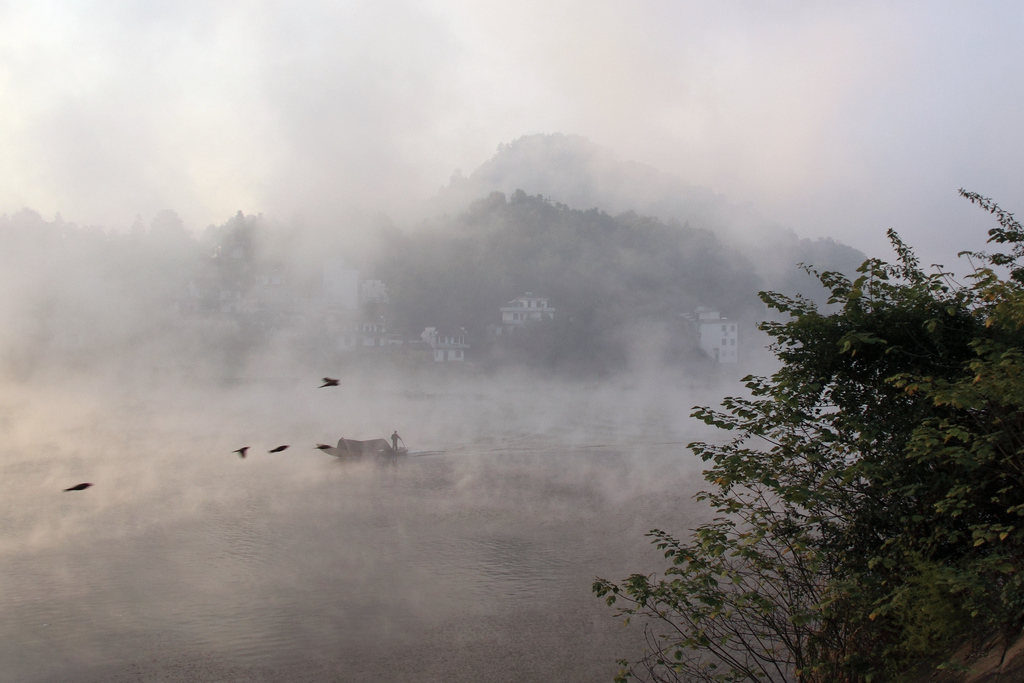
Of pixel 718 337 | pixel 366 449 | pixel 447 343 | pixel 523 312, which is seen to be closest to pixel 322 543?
pixel 366 449

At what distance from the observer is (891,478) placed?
12.1 ft

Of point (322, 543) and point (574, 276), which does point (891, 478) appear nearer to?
point (322, 543)

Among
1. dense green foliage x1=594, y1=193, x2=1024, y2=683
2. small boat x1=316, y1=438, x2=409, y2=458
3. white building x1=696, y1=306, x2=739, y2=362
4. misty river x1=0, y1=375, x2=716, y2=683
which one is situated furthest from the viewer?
white building x1=696, y1=306, x2=739, y2=362

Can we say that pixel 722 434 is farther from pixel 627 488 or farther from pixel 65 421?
pixel 65 421

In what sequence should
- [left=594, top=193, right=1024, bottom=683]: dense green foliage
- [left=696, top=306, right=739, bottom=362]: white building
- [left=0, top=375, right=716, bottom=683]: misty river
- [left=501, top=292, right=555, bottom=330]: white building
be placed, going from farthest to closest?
[left=696, top=306, right=739, bottom=362]: white building → [left=501, top=292, right=555, bottom=330]: white building → [left=0, top=375, right=716, bottom=683]: misty river → [left=594, top=193, right=1024, bottom=683]: dense green foliage

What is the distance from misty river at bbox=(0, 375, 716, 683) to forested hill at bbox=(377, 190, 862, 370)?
14.7 m

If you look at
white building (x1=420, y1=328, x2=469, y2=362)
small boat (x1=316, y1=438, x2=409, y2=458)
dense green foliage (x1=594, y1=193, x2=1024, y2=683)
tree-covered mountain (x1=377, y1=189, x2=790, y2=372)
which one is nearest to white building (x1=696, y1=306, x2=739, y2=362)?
tree-covered mountain (x1=377, y1=189, x2=790, y2=372)

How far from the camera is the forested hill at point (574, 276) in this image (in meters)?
42.6

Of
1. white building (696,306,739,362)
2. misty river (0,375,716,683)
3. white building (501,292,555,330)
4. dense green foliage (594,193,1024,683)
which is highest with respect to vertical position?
white building (501,292,555,330)

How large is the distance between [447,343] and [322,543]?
2741 centimetres

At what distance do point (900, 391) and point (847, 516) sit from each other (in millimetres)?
715

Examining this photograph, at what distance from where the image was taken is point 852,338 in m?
3.52

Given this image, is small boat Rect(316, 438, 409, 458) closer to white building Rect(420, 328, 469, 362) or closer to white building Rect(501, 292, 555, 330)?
white building Rect(420, 328, 469, 362)

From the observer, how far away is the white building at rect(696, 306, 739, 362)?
140ft
